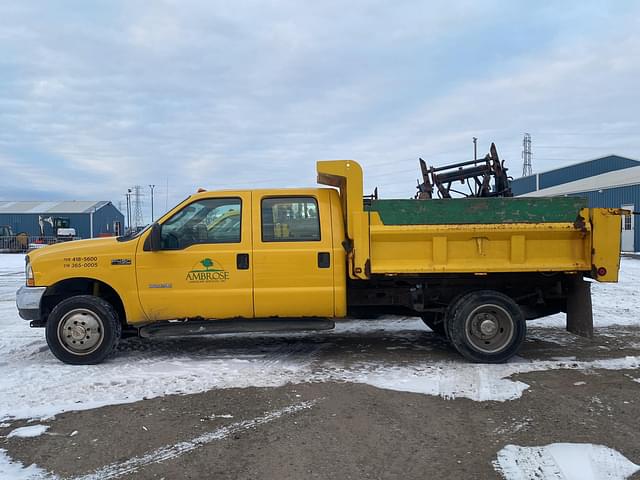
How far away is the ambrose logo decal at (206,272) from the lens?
600 cm

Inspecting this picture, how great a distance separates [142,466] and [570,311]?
518cm

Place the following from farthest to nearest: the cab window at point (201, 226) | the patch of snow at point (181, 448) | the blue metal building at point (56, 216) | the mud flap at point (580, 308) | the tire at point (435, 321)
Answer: the blue metal building at point (56, 216) → the tire at point (435, 321) → the mud flap at point (580, 308) → the cab window at point (201, 226) → the patch of snow at point (181, 448)

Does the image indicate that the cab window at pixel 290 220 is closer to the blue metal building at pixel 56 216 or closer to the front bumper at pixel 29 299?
the front bumper at pixel 29 299

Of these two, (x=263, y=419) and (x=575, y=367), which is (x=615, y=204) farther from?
(x=263, y=419)

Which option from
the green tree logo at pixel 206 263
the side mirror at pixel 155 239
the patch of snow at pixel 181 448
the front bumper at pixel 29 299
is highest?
the side mirror at pixel 155 239

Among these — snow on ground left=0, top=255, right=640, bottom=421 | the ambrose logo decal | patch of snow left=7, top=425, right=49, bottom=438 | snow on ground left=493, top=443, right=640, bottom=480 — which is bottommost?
snow on ground left=493, top=443, right=640, bottom=480

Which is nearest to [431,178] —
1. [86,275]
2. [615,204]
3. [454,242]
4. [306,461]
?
[454,242]

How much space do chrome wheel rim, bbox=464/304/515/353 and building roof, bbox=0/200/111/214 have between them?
4897 centimetres

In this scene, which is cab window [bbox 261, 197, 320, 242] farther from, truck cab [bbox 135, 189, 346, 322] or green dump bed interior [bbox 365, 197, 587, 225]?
green dump bed interior [bbox 365, 197, 587, 225]

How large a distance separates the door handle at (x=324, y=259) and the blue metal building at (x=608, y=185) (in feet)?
40.4

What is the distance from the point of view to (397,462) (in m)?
3.68

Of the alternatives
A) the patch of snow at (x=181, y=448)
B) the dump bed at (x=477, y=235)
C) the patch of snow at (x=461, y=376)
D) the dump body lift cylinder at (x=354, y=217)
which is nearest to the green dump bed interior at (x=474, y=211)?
the dump bed at (x=477, y=235)

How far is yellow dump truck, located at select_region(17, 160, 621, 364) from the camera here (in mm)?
5883

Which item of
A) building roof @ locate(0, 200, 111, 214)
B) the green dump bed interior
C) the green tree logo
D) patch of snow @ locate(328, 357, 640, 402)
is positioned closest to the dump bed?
the green dump bed interior
